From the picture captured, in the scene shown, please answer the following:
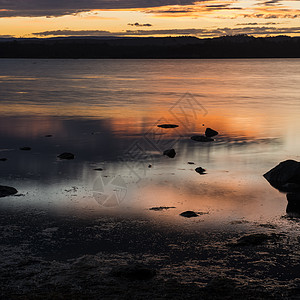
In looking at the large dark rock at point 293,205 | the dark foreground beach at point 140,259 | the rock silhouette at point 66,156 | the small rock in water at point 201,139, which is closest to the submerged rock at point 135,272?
the dark foreground beach at point 140,259

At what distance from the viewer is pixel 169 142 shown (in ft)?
93.8

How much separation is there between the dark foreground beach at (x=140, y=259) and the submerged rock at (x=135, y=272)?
0.02 meters

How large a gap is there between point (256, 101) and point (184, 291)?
50.5m

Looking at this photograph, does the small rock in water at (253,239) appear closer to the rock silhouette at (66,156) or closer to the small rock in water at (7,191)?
the small rock in water at (7,191)

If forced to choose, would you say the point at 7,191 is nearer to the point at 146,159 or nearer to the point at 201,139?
the point at 146,159

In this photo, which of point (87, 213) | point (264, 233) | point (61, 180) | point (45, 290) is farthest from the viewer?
point (61, 180)

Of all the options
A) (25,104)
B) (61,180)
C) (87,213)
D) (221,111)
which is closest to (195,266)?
(87,213)

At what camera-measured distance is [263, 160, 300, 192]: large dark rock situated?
60.7 ft

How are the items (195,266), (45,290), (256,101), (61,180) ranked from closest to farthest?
(45,290), (195,266), (61,180), (256,101)

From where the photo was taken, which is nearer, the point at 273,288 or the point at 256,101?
the point at 273,288

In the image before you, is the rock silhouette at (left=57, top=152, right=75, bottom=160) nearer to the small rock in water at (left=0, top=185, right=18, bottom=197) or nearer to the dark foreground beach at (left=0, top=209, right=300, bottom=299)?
the small rock in water at (left=0, top=185, right=18, bottom=197)

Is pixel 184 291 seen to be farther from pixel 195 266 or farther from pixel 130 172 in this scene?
pixel 130 172

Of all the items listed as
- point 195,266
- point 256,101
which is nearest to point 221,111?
point 256,101

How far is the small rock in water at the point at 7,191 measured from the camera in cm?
1675
